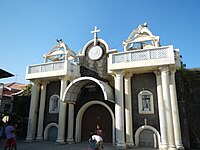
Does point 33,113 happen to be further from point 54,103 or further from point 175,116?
point 175,116

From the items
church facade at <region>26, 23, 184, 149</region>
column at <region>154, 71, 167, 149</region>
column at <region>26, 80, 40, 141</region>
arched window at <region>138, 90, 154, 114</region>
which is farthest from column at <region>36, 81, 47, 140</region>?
column at <region>154, 71, 167, 149</region>

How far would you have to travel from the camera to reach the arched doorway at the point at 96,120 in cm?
1440

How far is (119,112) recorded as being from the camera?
1234 cm

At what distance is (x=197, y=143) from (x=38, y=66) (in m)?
13.9

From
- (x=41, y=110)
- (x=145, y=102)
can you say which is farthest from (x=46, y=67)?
(x=145, y=102)

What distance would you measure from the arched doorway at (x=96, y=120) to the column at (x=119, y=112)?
2.35 metres

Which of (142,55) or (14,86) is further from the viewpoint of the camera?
(14,86)

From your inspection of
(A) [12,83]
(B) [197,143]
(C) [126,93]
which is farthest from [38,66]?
(A) [12,83]

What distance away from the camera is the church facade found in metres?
12.0

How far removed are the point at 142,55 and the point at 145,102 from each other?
3.45 metres

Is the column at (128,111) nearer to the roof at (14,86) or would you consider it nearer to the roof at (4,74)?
the roof at (4,74)

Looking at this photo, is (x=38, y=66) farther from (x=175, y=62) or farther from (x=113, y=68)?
(x=175, y=62)

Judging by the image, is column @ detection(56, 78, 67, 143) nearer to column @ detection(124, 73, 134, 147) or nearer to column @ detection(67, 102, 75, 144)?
column @ detection(67, 102, 75, 144)

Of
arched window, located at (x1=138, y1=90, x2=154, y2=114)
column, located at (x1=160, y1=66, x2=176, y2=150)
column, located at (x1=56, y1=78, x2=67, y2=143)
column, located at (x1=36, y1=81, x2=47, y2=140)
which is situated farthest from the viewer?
column, located at (x1=36, y1=81, x2=47, y2=140)
